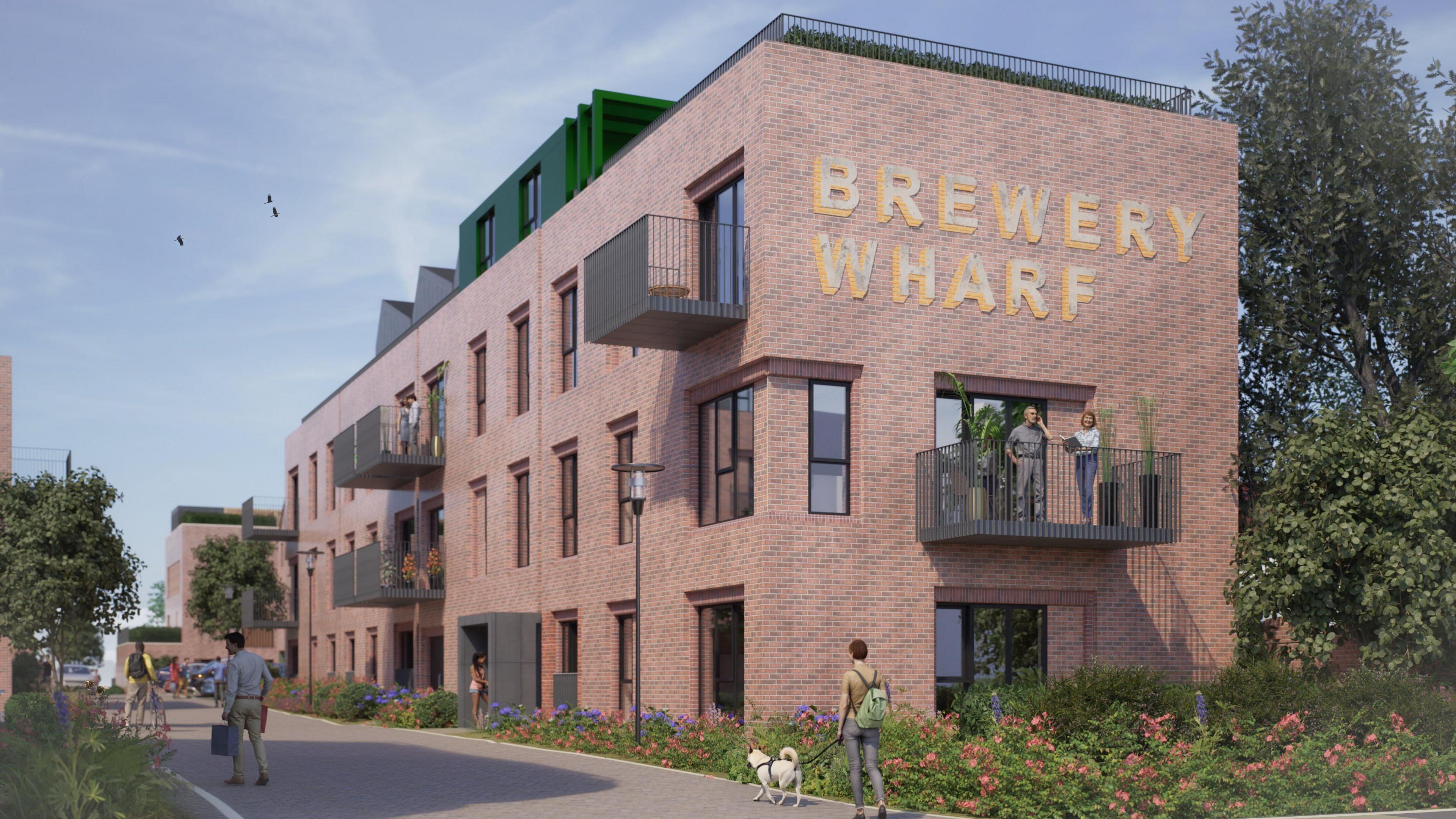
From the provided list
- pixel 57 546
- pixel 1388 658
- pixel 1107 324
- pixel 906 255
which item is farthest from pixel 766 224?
pixel 57 546

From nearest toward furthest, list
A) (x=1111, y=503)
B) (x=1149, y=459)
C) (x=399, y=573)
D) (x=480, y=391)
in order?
1. (x=1111, y=503)
2. (x=1149, y=459)
3. (x=480, y=391)
4. (x=399, y=573)

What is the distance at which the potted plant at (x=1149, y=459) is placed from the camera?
70.5 feet

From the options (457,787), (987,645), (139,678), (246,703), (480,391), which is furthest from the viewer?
(480,391)

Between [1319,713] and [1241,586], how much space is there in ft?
17.0

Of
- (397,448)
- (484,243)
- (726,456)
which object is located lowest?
(726,456)

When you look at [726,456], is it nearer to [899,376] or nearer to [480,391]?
[899,376]

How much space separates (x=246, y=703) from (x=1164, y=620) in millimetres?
12803

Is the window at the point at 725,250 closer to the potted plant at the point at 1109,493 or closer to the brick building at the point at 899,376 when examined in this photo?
the brick building at the point at 899,376

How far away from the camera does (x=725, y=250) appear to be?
71.4ft

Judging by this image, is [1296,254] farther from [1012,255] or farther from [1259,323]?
[1012,255]

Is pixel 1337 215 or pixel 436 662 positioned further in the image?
pixel 436 662

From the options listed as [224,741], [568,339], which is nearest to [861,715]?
[224,741]

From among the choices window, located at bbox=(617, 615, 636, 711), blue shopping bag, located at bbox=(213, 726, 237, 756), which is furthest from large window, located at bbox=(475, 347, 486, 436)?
Result: blue shopping bag, located at bbox=(213, 726, 237, 756)

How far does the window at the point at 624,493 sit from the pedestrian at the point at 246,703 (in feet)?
27.5
